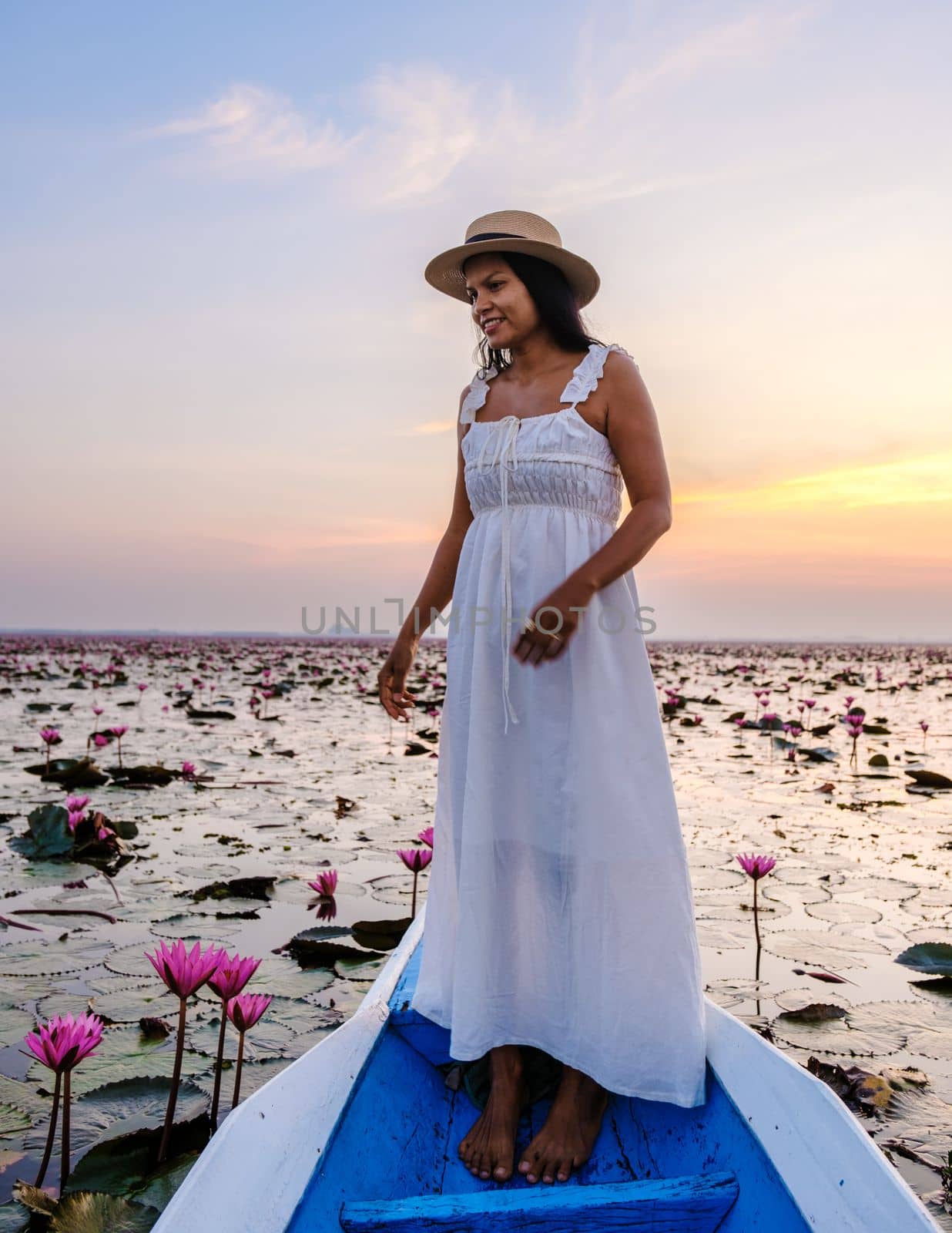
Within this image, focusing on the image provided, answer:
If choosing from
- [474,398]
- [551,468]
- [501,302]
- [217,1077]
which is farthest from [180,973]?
[501,302]

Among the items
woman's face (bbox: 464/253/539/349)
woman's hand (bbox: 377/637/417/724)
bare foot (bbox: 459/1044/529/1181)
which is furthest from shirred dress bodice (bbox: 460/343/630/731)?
bare foot (bbox: 459/1044/529/1181)

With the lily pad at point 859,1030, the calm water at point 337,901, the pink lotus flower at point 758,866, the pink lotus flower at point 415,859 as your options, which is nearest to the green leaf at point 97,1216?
the calm water at point 337,901

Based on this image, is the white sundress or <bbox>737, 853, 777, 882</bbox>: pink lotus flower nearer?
the white sundress

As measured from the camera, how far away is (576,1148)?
152 cm

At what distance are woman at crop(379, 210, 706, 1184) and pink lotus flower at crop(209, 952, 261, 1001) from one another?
1.23 feet

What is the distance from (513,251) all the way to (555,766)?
1.00 meters

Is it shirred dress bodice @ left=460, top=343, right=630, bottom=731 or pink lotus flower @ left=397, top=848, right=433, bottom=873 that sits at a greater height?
shirred dress bodice @ left=460, top=343, right=630, bottom=731

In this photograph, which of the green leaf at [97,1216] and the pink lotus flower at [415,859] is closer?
the green leaf at [97,1216]

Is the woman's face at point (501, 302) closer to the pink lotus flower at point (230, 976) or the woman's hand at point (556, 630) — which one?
the woman's hand at point (556, 630)

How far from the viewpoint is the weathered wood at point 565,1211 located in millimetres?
1188

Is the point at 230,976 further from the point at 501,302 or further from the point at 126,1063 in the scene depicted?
the point at 501,302

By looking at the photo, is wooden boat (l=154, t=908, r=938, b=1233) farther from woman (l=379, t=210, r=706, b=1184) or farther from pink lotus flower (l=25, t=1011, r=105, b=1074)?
pink lotus flower (l=25, t=1011, r=105, b=1074)

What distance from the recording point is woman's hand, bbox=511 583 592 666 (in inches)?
60.6

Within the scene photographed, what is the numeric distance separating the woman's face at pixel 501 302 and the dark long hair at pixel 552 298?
14 millimetres
